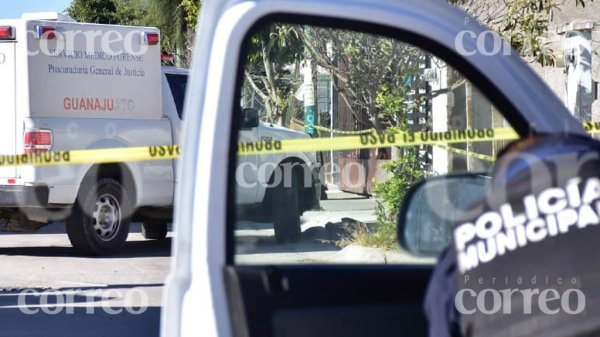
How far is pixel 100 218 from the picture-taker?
10469mm

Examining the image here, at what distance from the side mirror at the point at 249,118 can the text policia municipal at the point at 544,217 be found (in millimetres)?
678

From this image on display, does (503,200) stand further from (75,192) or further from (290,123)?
(75,192)

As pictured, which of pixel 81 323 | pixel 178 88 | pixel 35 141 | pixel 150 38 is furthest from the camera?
pixel 178 88

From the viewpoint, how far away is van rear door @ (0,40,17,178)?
9.99 meters

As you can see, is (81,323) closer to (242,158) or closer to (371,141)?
(371,141)

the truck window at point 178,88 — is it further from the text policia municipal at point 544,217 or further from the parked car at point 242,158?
the text policia municipal at point 544,217

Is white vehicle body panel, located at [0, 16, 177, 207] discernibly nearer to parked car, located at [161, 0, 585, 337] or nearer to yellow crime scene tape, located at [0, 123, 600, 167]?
yellow crime scene tape, located at [0, 123, 600, 167]

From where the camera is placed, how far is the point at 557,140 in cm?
220

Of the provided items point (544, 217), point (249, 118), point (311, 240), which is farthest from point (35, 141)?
point (544, 217)

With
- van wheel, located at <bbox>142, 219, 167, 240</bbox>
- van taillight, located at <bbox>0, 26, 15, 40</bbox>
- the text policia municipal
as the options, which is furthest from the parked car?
van wheel, located at <bbox>142, 219, 167, 240</bbox>

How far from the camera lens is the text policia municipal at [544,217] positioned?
210cm

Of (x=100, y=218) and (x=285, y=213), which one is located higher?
(x=285, y=213)

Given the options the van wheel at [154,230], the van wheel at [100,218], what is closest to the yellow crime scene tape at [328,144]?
the van wheel at [100,218]

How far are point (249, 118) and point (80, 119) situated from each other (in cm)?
767
